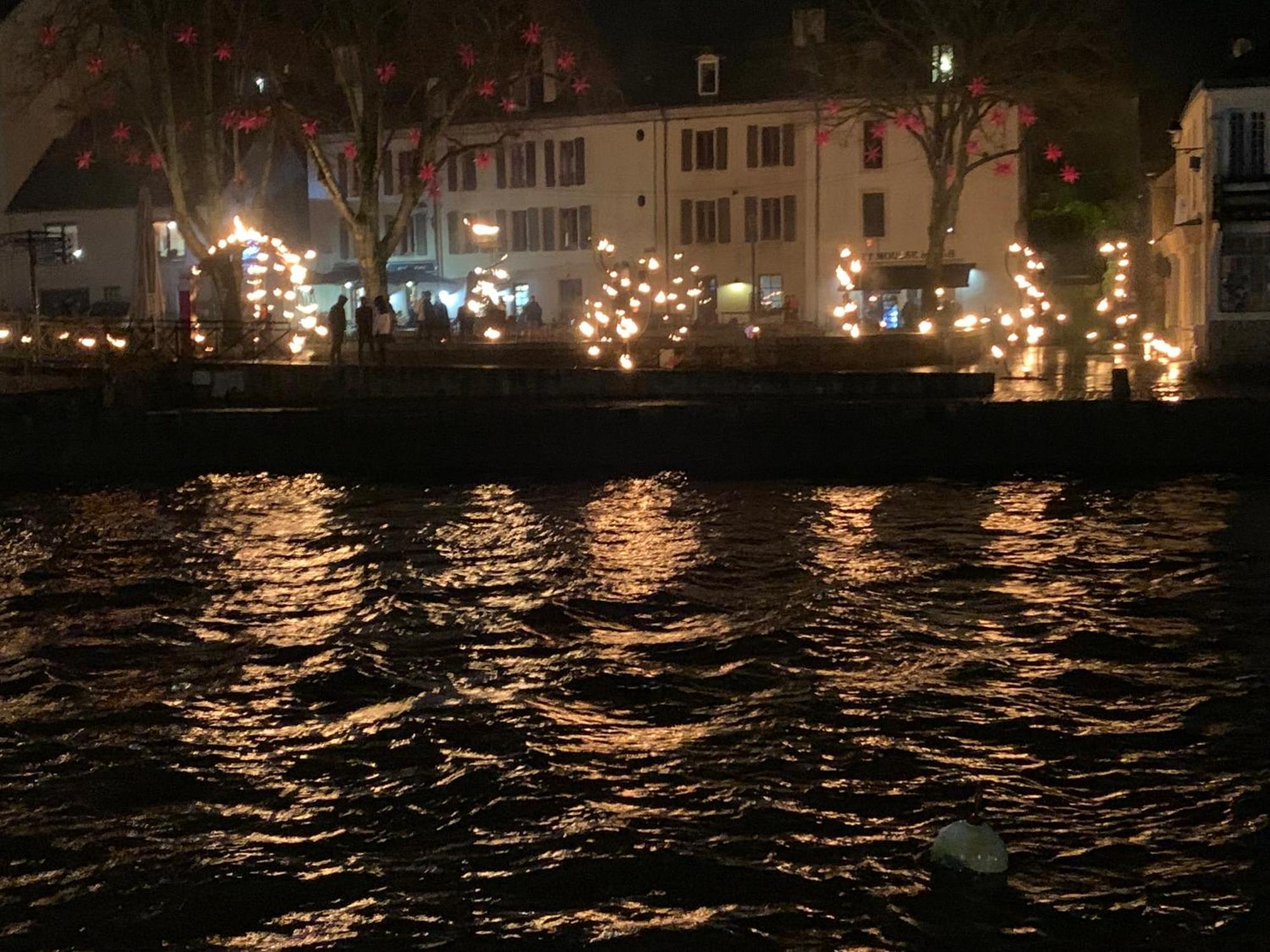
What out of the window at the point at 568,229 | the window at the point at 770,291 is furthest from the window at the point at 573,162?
the window at the point at 770,291

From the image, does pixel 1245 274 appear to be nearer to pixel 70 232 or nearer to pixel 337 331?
pixel 337 331

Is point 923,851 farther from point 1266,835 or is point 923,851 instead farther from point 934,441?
point 934,441

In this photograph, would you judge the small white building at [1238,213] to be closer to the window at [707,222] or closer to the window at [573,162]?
the window at [707,222]

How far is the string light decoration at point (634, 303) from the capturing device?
36781mm

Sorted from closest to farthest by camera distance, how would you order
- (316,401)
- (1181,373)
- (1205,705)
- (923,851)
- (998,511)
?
(923,851) < (1205,705) < (998,511) < (316,401) < (1181,373)

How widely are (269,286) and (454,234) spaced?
10599mm

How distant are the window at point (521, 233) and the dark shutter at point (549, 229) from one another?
656mm

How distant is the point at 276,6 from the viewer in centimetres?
3869

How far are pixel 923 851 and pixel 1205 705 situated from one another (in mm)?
3970

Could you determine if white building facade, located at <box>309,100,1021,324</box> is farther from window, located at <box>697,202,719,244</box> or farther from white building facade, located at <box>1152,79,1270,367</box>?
white building facade, located at <box>1152,79,1270,367</box>

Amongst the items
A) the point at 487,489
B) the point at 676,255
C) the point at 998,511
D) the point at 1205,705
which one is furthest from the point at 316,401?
the point at 676,255

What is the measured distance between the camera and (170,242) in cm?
5400

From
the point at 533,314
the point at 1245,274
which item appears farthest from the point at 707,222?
the point at 1245,274

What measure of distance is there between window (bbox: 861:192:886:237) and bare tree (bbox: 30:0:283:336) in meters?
20.4
